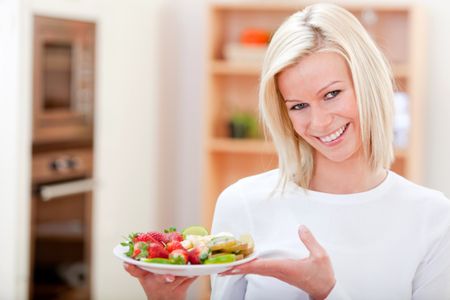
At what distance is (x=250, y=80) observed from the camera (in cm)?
443

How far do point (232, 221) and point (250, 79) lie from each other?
9.31 ft

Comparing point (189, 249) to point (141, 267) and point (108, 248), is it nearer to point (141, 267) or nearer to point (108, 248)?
point (141, 267)

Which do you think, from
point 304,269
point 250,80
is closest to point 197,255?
point 304,269

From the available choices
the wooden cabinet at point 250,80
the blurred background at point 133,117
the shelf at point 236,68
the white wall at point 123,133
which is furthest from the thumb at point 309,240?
the shelf at point 236,68

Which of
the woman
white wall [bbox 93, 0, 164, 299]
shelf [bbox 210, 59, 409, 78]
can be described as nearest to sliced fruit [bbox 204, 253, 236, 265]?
the woman

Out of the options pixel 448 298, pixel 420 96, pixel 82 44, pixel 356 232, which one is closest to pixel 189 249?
pixel 356 232

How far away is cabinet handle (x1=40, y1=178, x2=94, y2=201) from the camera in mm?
3268

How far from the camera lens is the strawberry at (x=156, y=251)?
135 centimetres

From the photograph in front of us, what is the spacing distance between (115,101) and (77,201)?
57cm

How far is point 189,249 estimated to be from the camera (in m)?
1.37

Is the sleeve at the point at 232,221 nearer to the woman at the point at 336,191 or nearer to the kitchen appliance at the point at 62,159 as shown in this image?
the woman at the point at 336,191

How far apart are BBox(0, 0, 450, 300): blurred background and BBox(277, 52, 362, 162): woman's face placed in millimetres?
1675

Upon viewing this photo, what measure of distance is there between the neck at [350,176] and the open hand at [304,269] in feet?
0.97

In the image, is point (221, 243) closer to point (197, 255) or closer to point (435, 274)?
point (197, 255)
